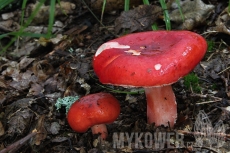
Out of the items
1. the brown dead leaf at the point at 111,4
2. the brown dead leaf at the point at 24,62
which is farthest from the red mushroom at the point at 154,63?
the brown dead leaf at the point at 111,4

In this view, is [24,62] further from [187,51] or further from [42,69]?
[187,51]

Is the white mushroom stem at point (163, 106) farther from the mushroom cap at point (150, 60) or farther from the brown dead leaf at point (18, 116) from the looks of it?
the brown dead leaf at point (18, 116)

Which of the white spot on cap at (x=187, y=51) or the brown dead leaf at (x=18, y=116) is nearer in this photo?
the white spot on cap at (x=187, y=51)

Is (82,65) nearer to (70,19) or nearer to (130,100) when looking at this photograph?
(130,100)

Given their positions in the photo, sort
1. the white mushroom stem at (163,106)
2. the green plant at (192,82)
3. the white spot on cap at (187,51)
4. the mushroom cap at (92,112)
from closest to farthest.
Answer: the white spot on cap at (187,51) < the mushroom cap at (92,112) < the white mushroom stem at (163,106) < the green plant at (192,82)

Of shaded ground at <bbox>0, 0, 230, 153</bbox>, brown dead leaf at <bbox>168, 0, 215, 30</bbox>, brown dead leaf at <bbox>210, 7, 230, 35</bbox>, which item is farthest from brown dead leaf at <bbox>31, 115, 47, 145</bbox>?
brown dead leaf at <bbox>210, 7, 230, 35</bbox>
